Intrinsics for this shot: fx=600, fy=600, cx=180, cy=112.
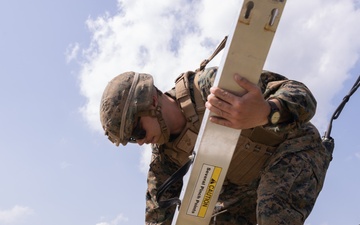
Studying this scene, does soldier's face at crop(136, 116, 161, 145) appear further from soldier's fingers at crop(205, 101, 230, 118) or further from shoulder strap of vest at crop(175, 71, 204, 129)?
soldier's fingers at crop(205, 101, 230, 118)

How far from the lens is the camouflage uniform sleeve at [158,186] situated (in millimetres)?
6477

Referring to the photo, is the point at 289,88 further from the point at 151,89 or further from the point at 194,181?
the point at 151,89

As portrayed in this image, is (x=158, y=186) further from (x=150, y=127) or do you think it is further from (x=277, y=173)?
(x=277, y=173)

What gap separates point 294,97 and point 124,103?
72.7 inches

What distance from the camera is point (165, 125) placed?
5844mm

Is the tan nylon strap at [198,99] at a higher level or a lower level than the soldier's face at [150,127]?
higher

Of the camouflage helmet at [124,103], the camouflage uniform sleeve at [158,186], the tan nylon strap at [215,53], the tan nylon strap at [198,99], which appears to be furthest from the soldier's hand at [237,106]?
the camouflage uniform sleeve at [158,186]

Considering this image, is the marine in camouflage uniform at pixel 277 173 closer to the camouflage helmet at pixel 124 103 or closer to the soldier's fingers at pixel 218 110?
the camouflage helmet at pixel 124 103

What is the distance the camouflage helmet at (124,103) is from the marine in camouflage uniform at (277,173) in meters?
0.33

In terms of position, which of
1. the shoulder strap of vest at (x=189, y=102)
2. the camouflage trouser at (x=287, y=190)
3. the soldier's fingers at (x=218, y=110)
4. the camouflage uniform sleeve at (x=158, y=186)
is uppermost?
the soldier's fingers at (x=218, y=110)

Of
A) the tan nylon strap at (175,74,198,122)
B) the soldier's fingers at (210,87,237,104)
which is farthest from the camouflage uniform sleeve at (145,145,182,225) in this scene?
the soldier's fingers at (210,87,237,104)

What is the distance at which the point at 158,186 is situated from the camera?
21.4ft

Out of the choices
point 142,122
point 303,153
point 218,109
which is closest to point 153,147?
point 142,122

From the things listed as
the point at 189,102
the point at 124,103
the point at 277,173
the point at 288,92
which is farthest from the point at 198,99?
the point at 288,92
